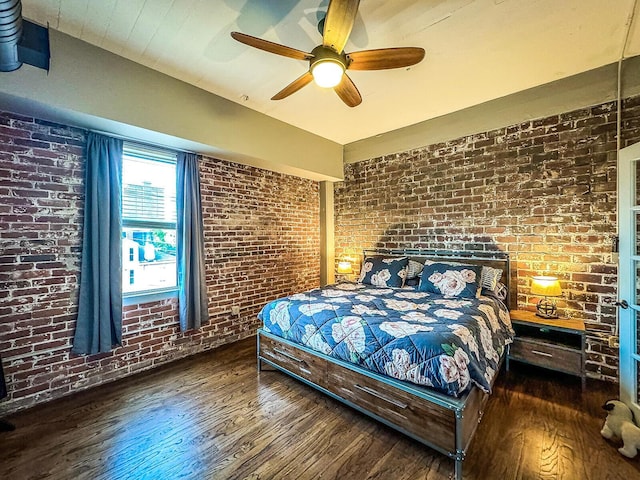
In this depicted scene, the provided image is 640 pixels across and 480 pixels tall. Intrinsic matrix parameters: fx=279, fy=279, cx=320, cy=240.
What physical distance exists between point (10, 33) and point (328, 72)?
1831 millimetres

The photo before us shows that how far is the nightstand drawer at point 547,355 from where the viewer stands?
2.44m

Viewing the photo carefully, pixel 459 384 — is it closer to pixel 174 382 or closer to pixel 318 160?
pixel 174 382

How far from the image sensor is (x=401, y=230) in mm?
4016

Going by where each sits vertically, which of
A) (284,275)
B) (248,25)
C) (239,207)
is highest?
(248,25)

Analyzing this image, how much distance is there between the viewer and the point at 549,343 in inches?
102

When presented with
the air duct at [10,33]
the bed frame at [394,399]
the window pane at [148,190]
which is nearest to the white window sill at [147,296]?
the window pane at [148,190]

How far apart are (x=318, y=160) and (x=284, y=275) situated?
5.97ft

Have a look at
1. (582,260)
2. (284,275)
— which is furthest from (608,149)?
(284,275)

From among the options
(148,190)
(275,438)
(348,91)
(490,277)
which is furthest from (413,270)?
(148,190)

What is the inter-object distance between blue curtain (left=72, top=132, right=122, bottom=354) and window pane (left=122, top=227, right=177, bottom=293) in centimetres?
21

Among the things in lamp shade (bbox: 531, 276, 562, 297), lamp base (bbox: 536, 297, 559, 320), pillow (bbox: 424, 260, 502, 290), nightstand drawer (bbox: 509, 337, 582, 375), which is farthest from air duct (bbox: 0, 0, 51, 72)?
lamp base (bbox: 536, 297, 559, 320)

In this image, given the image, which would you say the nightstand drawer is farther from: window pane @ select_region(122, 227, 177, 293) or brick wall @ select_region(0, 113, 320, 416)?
window pane @ select_region(122, 227, 177, 293)

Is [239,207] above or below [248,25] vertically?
Answer: below

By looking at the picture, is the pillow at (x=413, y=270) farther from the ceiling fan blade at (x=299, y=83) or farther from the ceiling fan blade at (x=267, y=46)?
the ceiling fan blade at (x=267, y=46)
